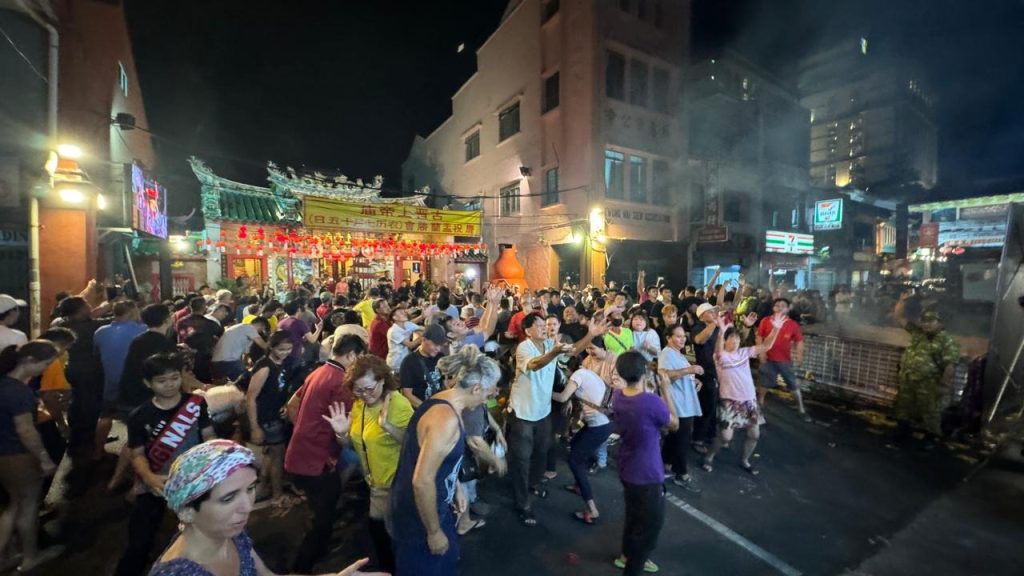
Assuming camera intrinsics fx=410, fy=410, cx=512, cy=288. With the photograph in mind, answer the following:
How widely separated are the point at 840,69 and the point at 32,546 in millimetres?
71810

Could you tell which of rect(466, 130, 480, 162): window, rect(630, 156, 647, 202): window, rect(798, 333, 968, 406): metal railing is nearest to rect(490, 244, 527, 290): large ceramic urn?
rect(630, 156, 647, 202): window

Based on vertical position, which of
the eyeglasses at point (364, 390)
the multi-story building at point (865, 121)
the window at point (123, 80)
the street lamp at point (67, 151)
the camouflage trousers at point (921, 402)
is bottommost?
the camouflage trousers at point (921, 402)

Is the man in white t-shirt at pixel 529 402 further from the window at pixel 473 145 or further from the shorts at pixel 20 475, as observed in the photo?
the window at pixel 473 145

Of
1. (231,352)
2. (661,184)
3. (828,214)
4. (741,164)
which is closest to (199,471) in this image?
(231,352)

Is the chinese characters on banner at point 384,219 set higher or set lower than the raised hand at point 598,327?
higher

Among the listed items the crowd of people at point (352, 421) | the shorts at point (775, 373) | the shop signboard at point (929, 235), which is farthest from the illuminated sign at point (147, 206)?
the shop signboard at point (929, 235)

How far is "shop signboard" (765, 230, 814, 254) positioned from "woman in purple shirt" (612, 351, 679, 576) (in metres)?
21.7

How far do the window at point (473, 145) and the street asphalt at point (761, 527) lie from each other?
67.3ft

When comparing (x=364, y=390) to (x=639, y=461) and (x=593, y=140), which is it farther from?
(x=593, y=140)

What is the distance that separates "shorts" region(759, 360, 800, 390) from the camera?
22.6 feet

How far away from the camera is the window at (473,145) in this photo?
74.8 feet

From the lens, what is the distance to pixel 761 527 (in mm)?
3947

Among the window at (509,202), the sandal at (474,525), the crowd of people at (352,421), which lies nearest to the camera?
the crowd of people at (352,421)

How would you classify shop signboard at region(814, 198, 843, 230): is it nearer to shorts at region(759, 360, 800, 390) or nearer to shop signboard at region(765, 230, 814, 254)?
shop signboard at region(765, 230, 814, 254)
